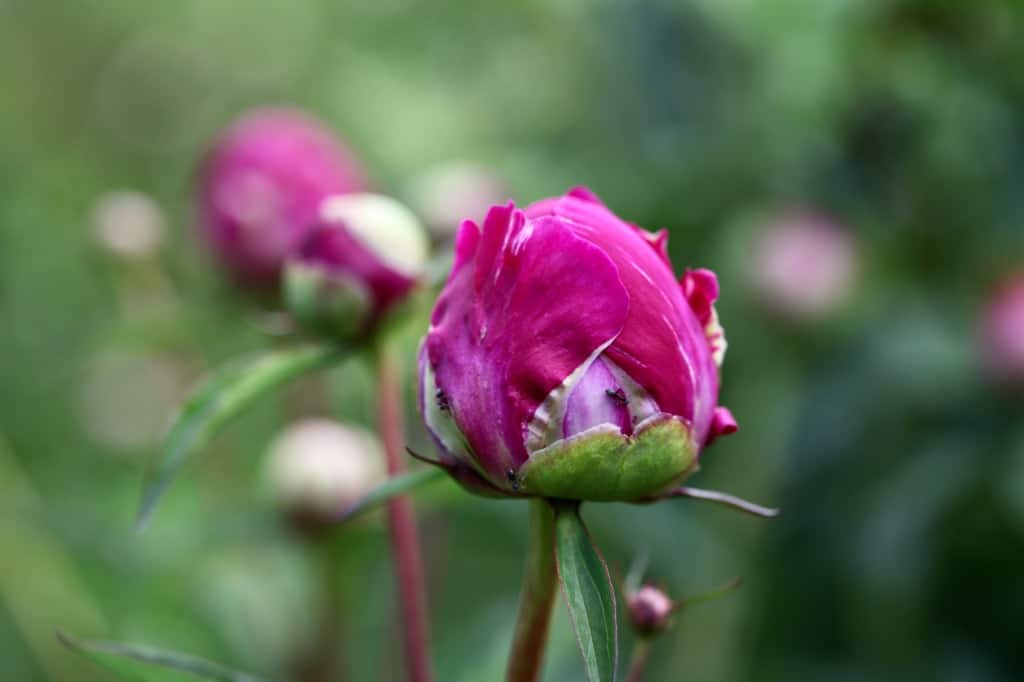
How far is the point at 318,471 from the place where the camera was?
109cm

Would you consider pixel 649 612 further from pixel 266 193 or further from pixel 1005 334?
pixel 1005 334

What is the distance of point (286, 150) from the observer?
1.15 meters

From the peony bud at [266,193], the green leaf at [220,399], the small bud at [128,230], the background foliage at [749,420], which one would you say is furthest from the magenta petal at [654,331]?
the small bud at [128,230]

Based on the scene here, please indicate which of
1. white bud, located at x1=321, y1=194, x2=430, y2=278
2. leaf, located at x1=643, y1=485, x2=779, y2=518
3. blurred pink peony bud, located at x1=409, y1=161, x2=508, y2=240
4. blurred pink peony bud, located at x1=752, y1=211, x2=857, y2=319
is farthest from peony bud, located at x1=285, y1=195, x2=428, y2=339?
blurred pink peony bud, located at x1=752, y1=211, x2=857, y2=319

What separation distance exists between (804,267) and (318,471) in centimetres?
54

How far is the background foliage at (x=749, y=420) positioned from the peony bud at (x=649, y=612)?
1.32 ft

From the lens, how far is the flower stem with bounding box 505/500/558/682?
559 millimetres

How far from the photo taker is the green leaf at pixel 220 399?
68 cm

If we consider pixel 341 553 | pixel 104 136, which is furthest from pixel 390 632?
pixel 104 136

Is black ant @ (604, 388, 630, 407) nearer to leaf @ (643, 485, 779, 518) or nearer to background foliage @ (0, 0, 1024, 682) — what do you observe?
leaf @ (643, 485, 779, 518)

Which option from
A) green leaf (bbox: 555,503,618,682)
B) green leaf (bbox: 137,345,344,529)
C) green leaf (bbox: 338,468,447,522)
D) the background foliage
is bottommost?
the background foliage

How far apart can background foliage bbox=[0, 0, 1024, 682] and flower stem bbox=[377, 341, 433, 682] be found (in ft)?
0.78

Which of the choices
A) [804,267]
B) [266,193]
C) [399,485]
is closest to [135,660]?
[399,485]

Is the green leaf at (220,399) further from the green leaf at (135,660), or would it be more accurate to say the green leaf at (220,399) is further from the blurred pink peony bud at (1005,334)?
the blurred pink peony bud at (1005,334)
